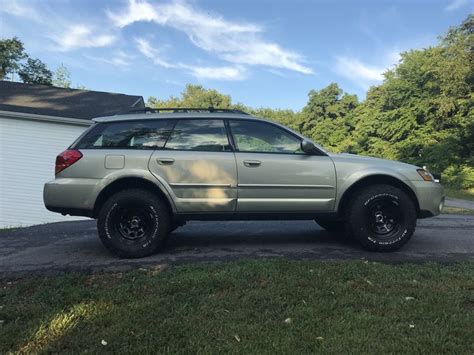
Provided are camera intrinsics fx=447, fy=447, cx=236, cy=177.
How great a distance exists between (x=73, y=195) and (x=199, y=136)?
5.36 ft

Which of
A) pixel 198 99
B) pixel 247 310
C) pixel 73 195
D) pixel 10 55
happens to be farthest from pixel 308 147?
pixel 198 99

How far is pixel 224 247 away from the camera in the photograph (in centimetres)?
584

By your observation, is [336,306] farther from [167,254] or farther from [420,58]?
[420,58]

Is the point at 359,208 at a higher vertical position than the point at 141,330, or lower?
higher

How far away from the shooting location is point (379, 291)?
158 inches

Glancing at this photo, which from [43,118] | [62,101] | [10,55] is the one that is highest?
[10,55]

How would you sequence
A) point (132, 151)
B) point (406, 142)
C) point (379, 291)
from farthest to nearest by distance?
1. point (406, 142)
2. point (132, 151)
3. point (379, 291)

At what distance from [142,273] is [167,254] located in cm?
91

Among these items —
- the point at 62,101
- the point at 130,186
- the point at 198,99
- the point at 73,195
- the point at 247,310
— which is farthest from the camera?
the point at 198,99

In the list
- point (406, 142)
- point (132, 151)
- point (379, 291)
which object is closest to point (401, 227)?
point (379, 291)

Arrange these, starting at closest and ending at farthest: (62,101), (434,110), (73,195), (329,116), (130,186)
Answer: (73,195) → (130,186) → (62,101) → (434,110) → (329,116)

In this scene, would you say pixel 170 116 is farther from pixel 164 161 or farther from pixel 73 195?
pixel 73 195

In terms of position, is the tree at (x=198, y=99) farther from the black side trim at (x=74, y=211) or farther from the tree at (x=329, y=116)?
the black side trim at (x=74, y=211)

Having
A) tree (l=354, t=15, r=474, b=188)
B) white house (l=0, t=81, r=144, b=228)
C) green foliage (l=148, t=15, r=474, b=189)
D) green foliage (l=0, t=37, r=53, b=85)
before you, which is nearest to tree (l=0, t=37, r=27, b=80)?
green foliage (l=0, t=37, r=53, b=85)
